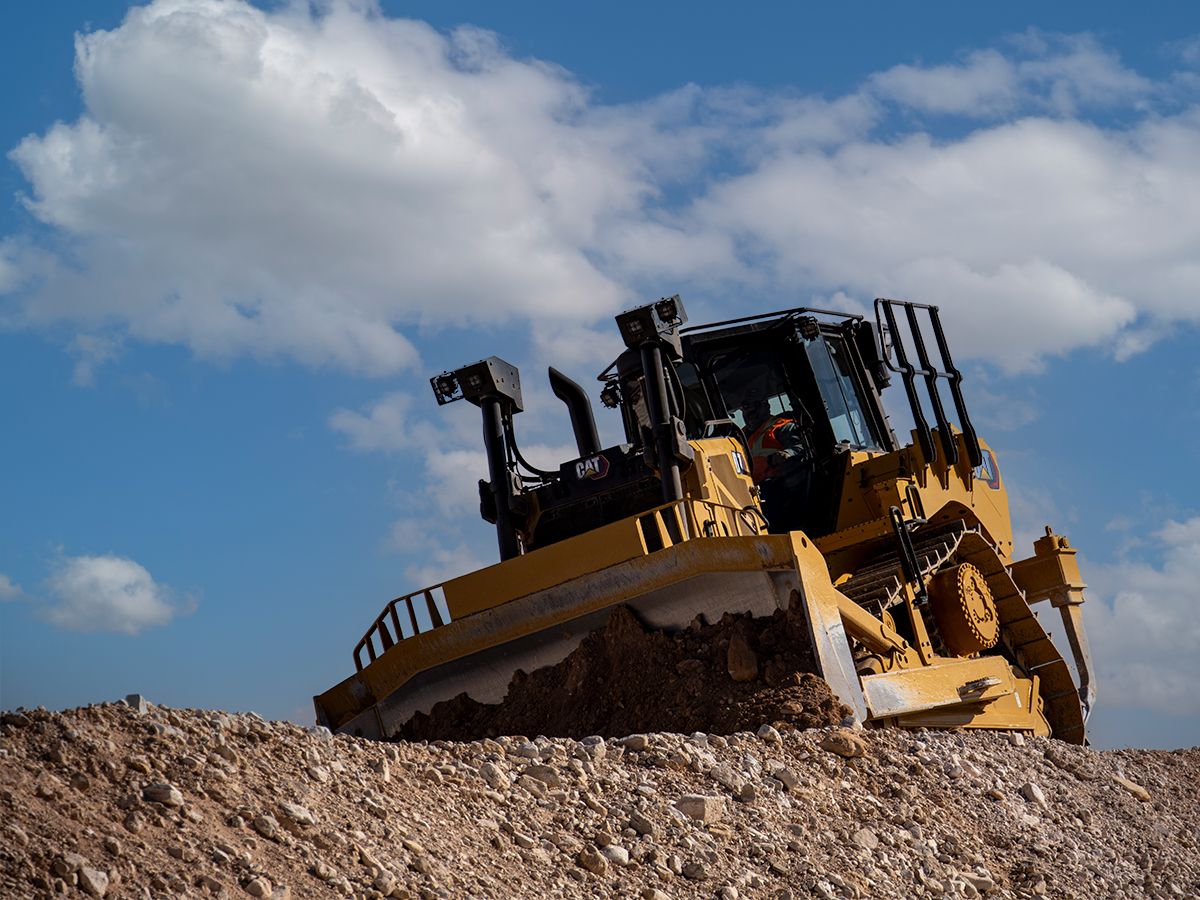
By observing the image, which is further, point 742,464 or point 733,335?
point 733,335

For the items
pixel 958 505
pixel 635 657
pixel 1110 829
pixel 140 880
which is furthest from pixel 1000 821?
pixel 140 880

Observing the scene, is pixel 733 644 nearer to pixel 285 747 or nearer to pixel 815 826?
pixel 815 826

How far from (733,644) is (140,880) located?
4016mm

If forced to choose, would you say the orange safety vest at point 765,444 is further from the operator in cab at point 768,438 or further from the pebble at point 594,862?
the pebble at point 594,862

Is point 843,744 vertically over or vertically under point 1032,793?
over

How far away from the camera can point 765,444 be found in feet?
33.2

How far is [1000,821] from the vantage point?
6.81 m

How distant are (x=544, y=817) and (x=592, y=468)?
369 cm

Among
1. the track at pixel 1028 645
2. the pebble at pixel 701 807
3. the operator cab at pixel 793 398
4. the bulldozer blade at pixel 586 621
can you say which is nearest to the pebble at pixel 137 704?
the pebble at pixel 701 807

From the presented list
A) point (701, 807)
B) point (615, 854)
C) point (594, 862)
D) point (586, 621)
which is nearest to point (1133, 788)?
point (586, 621)

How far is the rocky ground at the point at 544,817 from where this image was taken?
4102 millimetres

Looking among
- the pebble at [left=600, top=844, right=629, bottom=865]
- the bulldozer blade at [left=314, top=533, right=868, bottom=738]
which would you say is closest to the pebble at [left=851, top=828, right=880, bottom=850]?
the bulldozer blade at [left=314, top=533, right=868, bottom=738]

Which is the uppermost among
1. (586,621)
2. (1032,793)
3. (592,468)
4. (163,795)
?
(592,468)

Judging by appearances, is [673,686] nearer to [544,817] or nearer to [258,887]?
[544,817]
